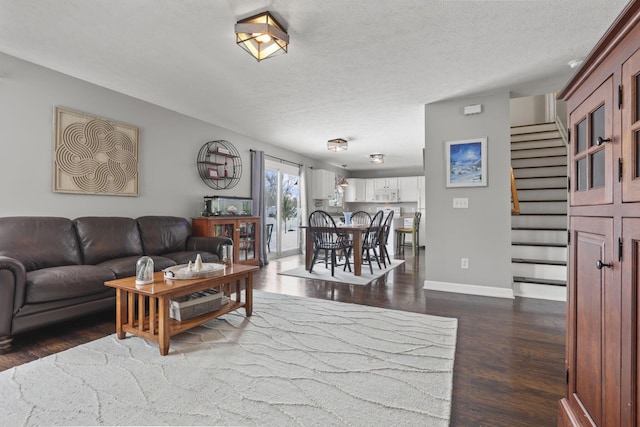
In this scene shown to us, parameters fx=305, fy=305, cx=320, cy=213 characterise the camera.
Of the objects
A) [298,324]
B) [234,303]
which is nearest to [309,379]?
[298,324]

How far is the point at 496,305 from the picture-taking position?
3.26m

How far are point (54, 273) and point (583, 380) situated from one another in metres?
3.36

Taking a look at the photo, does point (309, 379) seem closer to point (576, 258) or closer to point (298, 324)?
point (298, 324)

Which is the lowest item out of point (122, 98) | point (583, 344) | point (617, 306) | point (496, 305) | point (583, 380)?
point (496, 305)

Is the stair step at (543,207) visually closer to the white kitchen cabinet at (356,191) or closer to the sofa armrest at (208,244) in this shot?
the sofa armrest at (208,244)

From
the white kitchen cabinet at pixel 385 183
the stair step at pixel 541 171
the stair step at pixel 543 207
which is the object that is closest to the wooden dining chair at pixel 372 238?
the stair step at pixel 543 207

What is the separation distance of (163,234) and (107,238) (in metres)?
0.66

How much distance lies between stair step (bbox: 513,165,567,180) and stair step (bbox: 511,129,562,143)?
1142 mm

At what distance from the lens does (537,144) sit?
562 centimetres

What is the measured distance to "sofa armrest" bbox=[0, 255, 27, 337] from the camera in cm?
208

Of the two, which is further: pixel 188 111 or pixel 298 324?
pixel 188 111

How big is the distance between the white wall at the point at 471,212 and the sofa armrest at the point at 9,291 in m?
3.96

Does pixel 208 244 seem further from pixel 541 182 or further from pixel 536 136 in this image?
pixel 536 136

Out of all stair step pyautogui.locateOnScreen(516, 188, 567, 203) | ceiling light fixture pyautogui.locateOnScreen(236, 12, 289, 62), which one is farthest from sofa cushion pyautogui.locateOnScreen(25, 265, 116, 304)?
stair step pyautogui.locateOnScreen(516, 188, 567, 203)
